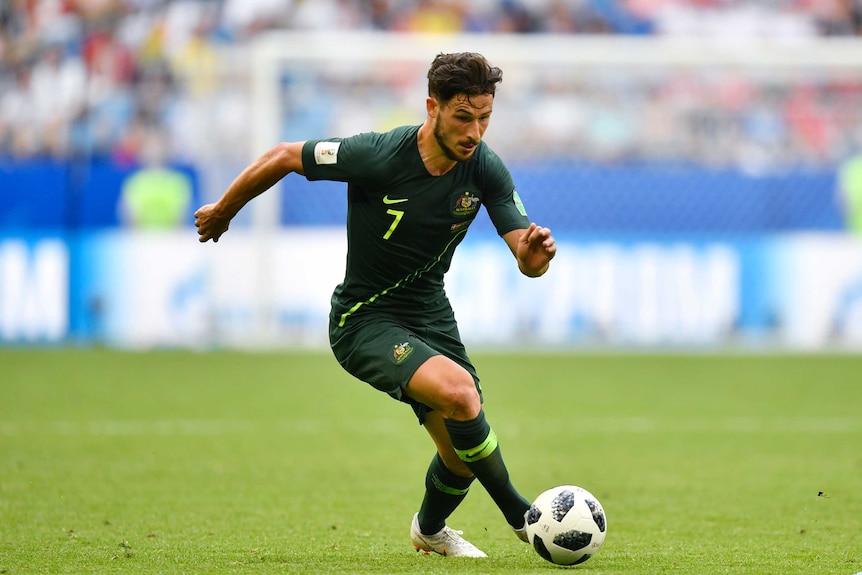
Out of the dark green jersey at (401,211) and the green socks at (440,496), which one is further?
the green socks at (440,496)

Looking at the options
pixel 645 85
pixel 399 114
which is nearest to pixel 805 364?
pixel 645 85

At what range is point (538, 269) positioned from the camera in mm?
5234

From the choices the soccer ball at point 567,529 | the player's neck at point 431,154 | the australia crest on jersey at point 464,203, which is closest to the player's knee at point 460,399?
the soccer ball at point 567,529

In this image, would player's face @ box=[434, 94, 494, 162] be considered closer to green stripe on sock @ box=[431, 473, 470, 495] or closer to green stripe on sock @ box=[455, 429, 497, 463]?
green stripe on sock @ box=[455, 429, 497, 463]

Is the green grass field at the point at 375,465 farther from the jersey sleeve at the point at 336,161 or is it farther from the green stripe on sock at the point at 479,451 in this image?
the jersey sleeve at the point at 336,161

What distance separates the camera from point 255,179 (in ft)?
17.8

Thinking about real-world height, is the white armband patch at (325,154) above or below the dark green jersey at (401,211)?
above

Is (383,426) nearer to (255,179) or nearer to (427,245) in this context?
(427,245)

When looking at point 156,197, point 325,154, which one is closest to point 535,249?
point 325,154

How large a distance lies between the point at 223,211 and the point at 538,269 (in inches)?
52.2

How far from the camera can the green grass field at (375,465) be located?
5.56 metres

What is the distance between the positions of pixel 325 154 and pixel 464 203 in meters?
0.61

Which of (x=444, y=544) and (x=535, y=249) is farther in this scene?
(x=444, y=544)

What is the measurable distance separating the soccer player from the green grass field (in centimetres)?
39
